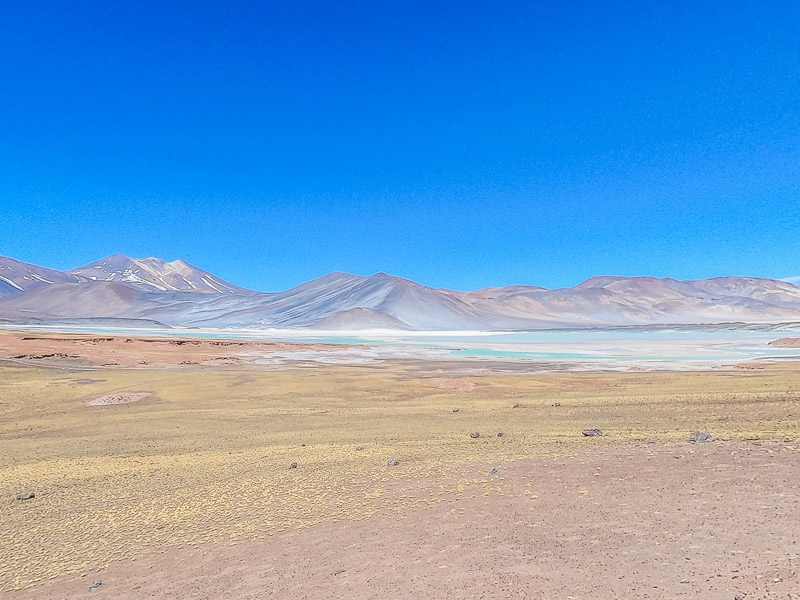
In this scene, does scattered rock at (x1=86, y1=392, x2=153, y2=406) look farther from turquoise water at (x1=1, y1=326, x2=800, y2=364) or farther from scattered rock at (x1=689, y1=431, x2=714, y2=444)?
turquoise water at (x1=1, y1=326, x2=800, y2=364)

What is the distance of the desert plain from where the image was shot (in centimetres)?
543

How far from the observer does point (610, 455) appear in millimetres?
9445

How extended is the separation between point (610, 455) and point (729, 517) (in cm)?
312

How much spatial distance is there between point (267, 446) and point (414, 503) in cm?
577

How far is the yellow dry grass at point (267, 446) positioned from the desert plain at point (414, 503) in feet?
0.18

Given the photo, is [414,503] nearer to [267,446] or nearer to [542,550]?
[542,550]

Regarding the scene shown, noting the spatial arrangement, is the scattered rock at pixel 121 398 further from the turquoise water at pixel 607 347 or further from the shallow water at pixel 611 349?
the turquoise water at pixel 607 347

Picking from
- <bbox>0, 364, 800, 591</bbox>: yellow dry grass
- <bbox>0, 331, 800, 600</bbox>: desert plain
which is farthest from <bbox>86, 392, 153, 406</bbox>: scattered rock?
<bbox>0, 331, 800, 600</bbox>: desert plain

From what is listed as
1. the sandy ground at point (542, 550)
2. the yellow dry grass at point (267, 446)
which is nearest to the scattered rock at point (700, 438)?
the yellow dry grass at point (267, 446)

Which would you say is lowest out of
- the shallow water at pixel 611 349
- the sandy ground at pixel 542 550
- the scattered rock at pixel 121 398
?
the scattered rock at pixel 121 398

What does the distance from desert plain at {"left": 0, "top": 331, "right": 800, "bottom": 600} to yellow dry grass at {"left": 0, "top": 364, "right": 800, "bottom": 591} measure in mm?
55

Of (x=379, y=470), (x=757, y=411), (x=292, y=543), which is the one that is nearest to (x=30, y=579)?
(x=292, y=543)

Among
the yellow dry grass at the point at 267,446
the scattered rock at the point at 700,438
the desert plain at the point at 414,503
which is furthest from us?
the scattered rock at the point at 700,438

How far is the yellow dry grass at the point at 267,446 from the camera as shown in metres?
7.50
